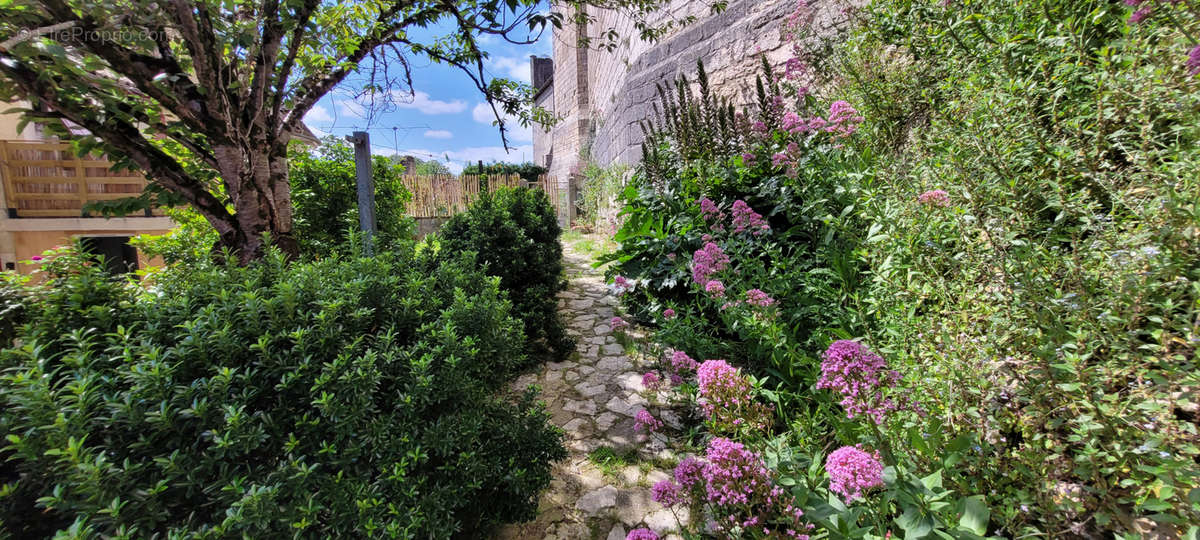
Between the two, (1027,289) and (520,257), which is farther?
(520,257)

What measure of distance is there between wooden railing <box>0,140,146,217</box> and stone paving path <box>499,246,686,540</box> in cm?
858

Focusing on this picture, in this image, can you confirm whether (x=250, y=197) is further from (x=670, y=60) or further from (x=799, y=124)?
(x=670, y=60)

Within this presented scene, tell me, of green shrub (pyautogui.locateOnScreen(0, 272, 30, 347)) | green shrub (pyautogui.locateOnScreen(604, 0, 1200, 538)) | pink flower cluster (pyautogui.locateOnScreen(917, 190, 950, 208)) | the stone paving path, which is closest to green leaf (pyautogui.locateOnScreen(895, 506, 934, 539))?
green shrub (pyautogui.locateOnScreen(604, 0, 1200, 538))

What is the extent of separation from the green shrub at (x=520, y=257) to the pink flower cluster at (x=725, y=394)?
198cm

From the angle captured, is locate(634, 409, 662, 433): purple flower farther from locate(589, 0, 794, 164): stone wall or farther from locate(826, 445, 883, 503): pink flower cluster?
locate(589, 0, 794, 164): stone wall

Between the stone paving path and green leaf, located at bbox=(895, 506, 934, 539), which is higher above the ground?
green leaf, located at bbox=(895, 506, 934, 539)

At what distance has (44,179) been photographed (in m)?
7.13

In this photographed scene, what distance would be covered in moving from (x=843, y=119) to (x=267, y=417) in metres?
2.62

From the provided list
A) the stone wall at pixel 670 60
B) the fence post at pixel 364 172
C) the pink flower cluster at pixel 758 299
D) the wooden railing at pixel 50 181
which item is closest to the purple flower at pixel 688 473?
the pink flower cluster at pixel 758 299

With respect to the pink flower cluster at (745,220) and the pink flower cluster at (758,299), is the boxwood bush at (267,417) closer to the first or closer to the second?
the pink flower cluster at (758,299)

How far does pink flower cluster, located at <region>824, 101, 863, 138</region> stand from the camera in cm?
211

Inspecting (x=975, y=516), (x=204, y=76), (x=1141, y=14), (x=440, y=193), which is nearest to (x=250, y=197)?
(x=204, y=76)

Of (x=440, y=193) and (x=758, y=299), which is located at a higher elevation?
(x=440, y=193)

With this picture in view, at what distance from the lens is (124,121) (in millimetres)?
1981
